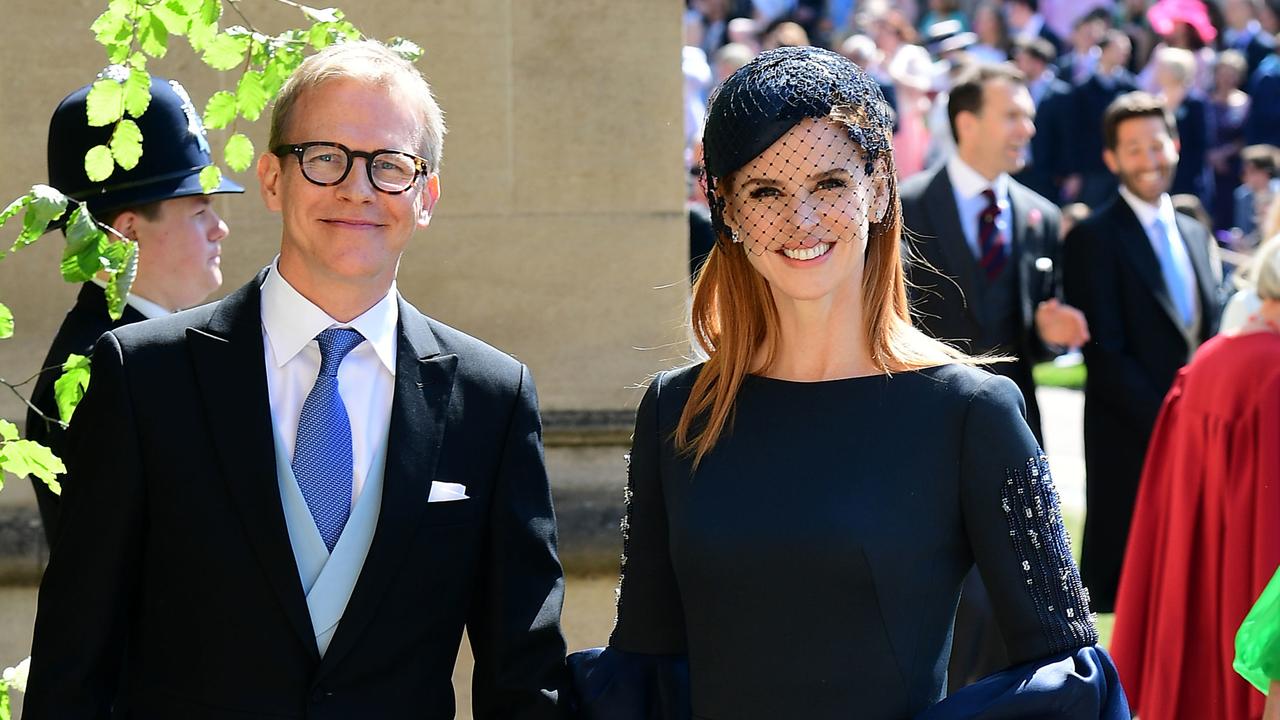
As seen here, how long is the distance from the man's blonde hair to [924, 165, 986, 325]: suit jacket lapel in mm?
4140

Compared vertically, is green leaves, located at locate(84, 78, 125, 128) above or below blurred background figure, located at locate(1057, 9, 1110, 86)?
below

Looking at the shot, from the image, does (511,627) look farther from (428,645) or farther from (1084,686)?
(1084,686)

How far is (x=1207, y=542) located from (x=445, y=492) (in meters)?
3.75

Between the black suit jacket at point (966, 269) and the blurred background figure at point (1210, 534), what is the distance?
701 mm

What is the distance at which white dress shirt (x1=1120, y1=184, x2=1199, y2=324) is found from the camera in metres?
8.08

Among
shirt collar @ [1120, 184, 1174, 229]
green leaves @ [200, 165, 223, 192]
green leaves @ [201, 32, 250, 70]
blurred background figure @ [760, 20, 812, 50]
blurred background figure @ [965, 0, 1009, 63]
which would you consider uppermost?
blurred background figure @ [965, 0, 1009, 63]

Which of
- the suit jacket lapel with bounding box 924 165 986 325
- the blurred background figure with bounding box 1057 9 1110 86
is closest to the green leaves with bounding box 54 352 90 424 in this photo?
the suit jacket lapel with bounding box 924 165 986 325

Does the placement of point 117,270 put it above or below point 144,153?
below

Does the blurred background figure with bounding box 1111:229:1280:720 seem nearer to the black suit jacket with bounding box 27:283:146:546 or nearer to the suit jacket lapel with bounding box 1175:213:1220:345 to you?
the suit jacket lapel with bounding box 1175:213:1220:345

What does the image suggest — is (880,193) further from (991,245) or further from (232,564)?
(991,245)

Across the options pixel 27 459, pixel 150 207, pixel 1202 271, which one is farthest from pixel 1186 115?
pixel 27 459

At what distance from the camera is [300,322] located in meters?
2.99

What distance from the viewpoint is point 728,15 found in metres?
17.9

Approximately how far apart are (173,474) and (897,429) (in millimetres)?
1227
